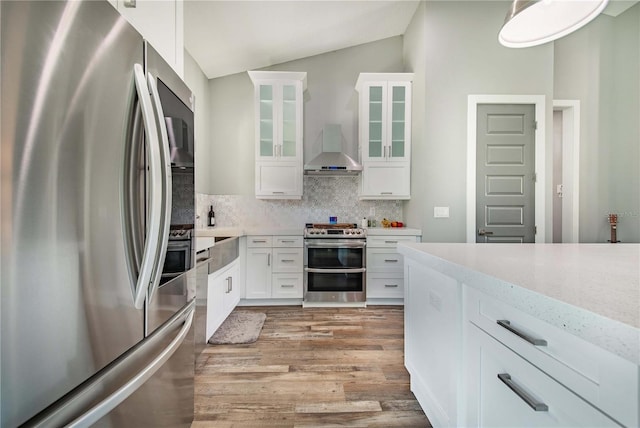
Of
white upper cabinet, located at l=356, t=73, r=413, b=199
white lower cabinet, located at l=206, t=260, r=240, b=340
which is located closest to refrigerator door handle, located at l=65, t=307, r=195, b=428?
white lower cabinet, located at l=206, t=260, r=240, b=340

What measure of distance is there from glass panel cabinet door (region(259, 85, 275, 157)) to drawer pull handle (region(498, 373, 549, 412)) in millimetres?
3334

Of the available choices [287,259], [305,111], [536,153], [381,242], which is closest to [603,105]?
[536,153]

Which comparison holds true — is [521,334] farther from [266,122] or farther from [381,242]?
[266,122]

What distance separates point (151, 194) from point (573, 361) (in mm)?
1120

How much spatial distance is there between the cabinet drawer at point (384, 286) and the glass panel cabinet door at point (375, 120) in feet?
5.09

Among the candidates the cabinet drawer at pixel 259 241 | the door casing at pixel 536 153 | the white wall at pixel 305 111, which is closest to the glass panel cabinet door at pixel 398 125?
the white wall at pixel 305 111

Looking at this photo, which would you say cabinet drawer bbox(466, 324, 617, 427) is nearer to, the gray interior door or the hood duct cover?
the gray interior door

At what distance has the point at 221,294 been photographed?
272 centimetres

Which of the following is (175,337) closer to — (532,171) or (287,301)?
(287,301)

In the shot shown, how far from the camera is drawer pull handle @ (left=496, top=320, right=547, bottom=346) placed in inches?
28.0

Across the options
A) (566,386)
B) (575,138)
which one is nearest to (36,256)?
(566,386)

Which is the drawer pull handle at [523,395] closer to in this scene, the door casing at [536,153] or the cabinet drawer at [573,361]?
the cabinet drawer at [573,361]

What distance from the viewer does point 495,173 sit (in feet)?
10.8

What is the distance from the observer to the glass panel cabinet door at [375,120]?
146 inches
